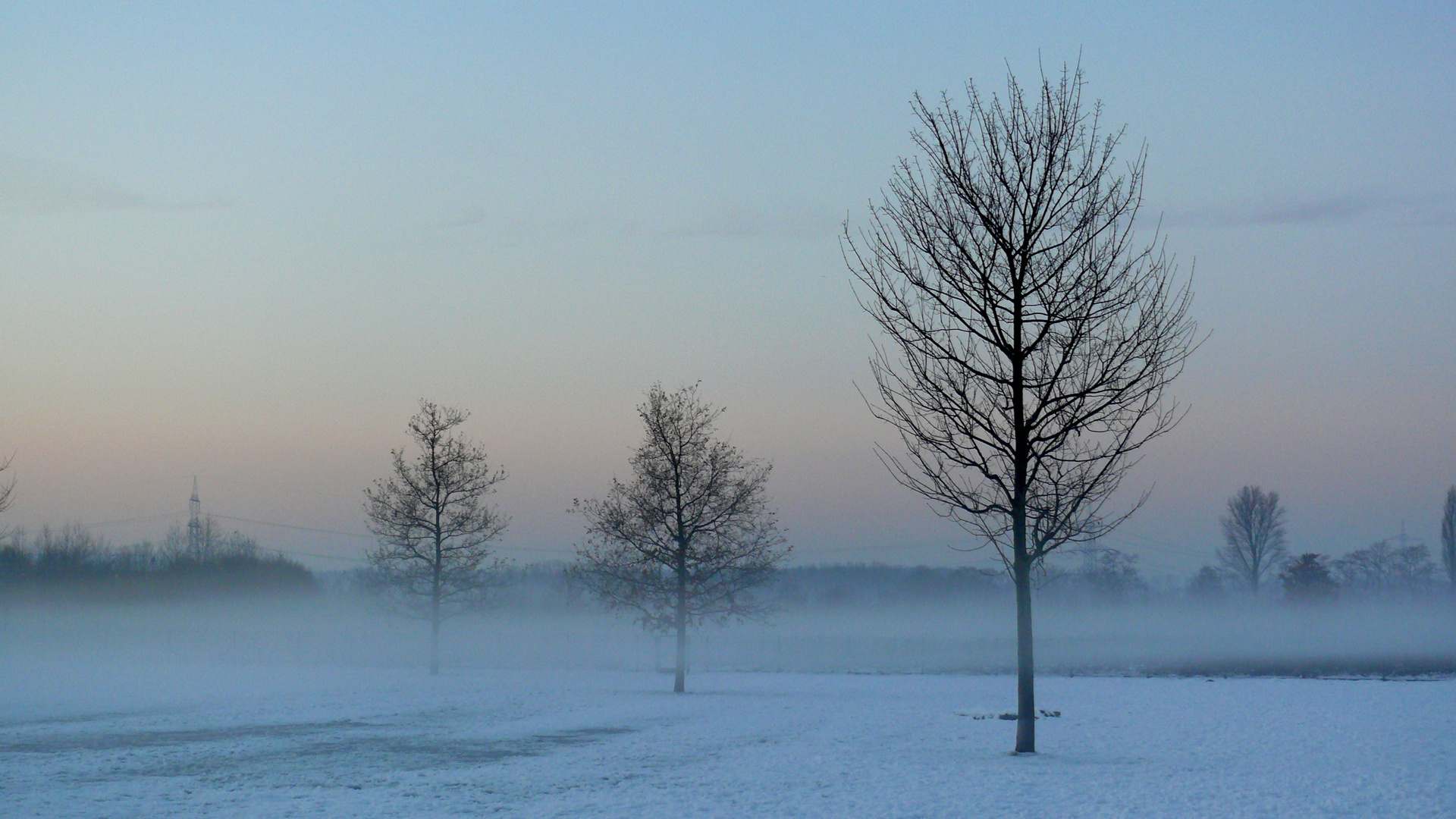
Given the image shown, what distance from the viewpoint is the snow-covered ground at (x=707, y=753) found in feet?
40.7

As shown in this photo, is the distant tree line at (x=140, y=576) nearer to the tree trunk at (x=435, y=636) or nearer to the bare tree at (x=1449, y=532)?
the tree trunk at (x=435, y=636)

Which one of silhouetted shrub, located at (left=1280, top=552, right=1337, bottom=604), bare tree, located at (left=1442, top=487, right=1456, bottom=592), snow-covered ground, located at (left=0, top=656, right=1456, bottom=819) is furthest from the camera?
bare tree, located at (left=1442, top=487, right=1456, bottom=592)

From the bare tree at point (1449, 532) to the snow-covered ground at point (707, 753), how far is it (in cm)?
9411

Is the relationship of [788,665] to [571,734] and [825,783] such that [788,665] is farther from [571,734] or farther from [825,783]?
[825,783]

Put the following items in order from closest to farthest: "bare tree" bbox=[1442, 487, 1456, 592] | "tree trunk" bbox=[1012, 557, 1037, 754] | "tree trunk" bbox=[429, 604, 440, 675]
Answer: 1. "tree trunk" bbox=[1012, 557, 1037, 754]
2. "tree trunk" bbox=[429, 604, 440, 675]
3. "bare tree" bbox=[1442, 487, 1456, 592]

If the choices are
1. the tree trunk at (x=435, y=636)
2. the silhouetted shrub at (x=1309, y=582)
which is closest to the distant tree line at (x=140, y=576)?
the tree trunk at (x=435, y=636)

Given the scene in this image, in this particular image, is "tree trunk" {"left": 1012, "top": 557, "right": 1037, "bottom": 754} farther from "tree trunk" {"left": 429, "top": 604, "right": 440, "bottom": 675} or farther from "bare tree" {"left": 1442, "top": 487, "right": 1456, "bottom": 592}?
"bare tree" {"left": 1442, "top": 487, "right": 1456, "bottom": 592}

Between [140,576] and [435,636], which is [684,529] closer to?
[435,636]

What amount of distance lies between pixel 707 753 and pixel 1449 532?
400ft

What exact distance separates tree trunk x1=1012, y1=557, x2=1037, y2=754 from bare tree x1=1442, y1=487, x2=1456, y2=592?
117 meters

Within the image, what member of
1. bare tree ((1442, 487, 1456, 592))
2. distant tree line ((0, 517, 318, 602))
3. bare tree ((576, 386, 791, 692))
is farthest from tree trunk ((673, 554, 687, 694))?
bare tree ((1442, 487, 1456, 592))

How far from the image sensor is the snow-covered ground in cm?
1240

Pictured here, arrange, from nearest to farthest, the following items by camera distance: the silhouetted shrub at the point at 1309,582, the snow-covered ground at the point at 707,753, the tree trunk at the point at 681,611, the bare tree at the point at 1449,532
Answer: the snow-covered ground at the point at 707,753, the tree trunk at the point at 681,611, the silhouetted shrub at the point at 1309,582, the bare tree at the point at 1449,532

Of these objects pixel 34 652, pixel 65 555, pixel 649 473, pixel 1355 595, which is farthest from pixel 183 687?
pixel 1355 595
